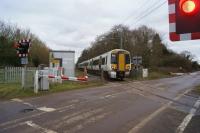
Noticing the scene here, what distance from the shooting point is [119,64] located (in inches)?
1390

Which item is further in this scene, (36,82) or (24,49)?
(24,49)

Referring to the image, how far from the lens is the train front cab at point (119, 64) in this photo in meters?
34.9

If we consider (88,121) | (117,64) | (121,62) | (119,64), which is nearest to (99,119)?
(88,121)

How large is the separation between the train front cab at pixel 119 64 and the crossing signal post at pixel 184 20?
30675 millimetres

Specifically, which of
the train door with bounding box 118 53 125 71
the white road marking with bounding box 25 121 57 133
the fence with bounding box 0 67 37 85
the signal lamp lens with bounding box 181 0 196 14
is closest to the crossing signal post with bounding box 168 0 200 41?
the signal lamp lens with bounding box 181 0 196 14

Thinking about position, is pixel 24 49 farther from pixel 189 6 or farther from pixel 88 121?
pixel 189 6

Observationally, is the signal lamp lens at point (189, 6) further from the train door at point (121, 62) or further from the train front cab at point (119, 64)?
the train door at point (121, 62)

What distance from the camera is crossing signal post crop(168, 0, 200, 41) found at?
375 centimetres

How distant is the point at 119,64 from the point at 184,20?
31.5 metres

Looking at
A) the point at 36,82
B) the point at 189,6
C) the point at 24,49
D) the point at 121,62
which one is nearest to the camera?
the point at 189,6

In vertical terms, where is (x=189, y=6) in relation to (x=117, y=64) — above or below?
above

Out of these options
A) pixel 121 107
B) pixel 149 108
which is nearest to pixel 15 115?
pixel 121 107

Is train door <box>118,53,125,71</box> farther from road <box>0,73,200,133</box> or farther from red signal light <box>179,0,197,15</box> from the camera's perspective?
red signal light <box>179,0,197,15</box>

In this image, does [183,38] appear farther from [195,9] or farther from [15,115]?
[15,115]
